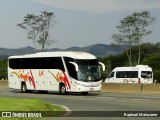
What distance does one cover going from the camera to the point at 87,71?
3522cm

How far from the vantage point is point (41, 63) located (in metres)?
39.1

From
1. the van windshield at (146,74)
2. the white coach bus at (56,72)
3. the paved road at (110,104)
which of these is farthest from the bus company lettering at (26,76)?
the van windshield at (146,74)

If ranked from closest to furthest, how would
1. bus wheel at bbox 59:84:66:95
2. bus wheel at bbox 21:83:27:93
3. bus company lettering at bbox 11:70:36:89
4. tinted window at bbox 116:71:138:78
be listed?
1. bus wheel at bbox 59:84:66:95
2. bus company lettering at bbox 11:70:36:89
3. bus wheel at bbox 21:83:27:93
4. tinted window at bbox 116:71:138:78

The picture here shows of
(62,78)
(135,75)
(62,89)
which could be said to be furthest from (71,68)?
(135,75)

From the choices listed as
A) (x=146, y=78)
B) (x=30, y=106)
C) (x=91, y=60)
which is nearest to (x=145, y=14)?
(x=146, y=78)

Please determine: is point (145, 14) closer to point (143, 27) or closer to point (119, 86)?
point (143, 27)

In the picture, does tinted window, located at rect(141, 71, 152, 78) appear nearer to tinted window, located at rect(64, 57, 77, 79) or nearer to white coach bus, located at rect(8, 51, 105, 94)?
white coach bus, located at rect(8, 51, 105, 94)

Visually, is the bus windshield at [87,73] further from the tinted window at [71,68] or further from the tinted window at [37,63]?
the tinted window at [37,63]

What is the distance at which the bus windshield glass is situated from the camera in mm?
35000

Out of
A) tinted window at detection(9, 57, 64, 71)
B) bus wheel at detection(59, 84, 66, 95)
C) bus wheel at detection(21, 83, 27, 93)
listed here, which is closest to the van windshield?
bus wheel at detection(21, 83, 27, 93)

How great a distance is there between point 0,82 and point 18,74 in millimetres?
14580

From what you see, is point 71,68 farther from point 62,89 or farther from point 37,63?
point 37,63

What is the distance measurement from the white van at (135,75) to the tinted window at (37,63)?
14.6 metres

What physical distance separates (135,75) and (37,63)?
15.7 m
